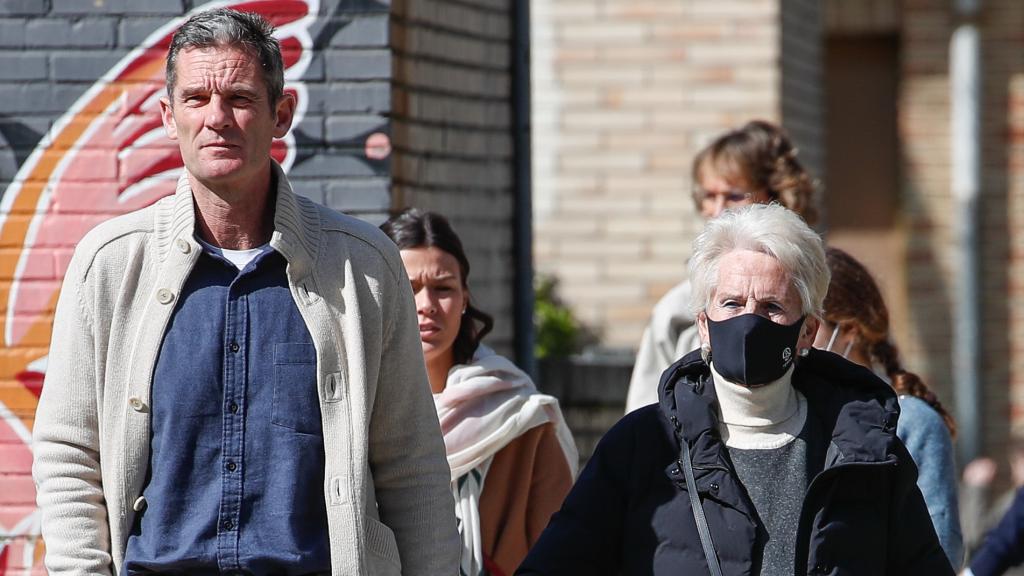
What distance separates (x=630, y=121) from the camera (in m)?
8.17

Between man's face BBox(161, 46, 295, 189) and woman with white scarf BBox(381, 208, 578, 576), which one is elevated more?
man's face BBox(161, 46, 295, 189)

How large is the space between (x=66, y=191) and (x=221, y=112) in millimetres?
2071

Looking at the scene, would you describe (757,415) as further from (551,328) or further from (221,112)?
(551,328)

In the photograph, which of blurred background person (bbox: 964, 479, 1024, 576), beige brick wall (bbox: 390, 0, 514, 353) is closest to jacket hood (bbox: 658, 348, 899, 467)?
blurred background person (bbox: 964, 479, 1024, 576)

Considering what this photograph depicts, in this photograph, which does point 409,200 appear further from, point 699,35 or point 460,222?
point 699,35

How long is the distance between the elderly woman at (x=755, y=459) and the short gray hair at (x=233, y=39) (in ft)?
2.88

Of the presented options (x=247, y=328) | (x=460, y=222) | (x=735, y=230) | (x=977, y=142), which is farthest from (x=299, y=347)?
(x=977, y=142)

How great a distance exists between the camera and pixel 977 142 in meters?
10.9

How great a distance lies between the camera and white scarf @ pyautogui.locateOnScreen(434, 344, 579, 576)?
3971 millimetres

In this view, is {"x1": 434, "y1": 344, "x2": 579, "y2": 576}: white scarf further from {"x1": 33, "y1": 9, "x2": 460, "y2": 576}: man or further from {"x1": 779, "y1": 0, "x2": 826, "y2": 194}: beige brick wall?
{"x1": 779, "y1": 0, "x2": 826, "y2": 194}: beige brick wall

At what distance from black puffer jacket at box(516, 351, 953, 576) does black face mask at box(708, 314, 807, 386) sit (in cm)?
11

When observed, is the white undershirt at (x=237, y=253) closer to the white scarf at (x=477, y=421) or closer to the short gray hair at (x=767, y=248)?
the short gray hair at (x=767, y=248)

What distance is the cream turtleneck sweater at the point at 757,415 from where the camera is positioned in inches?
120

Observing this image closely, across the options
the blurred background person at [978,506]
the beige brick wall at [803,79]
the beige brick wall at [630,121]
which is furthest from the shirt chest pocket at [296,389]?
the blurred background person at [978,506]
